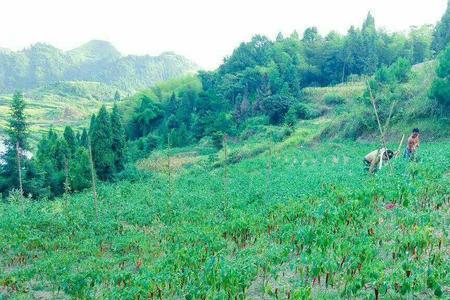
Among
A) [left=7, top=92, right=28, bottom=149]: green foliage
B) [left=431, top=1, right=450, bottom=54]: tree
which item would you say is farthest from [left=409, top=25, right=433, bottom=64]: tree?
[left=7, top=92, right=28, bottom=149]: green foliage

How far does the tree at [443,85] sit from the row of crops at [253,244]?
9286 mm

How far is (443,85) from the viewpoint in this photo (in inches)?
816

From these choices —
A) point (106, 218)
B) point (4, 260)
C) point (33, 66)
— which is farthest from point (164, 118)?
point (33, 66)

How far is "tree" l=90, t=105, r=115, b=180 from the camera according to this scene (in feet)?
83.5

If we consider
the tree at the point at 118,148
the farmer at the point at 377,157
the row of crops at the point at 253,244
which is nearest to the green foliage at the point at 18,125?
the tree at the point at 118,148

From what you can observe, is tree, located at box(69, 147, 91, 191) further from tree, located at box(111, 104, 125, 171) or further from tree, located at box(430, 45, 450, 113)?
tree, located at box(430, 45, 450, 113)

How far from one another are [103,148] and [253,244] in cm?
1916

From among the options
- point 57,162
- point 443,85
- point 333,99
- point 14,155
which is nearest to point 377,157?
A: point 443,85

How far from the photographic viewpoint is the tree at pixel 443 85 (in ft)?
67.6

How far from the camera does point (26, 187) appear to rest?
23.6 meters

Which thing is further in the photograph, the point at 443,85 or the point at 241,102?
the point at 241,102

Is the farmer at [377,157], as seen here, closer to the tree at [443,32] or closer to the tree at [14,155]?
the tree at [14,155]

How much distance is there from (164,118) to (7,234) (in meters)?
37.3

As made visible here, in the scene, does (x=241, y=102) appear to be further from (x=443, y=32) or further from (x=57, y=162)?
(x=57, y=162)
